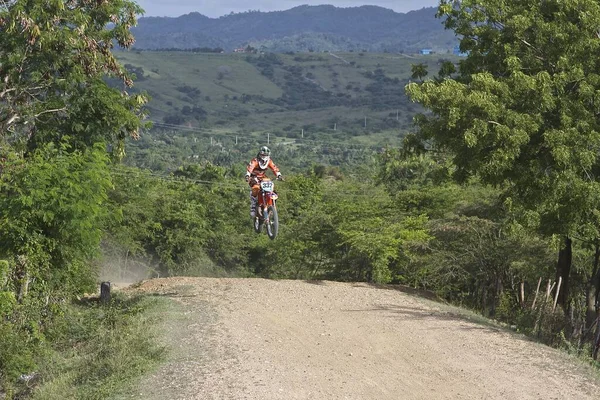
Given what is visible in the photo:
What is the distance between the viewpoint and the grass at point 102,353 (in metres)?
13.4

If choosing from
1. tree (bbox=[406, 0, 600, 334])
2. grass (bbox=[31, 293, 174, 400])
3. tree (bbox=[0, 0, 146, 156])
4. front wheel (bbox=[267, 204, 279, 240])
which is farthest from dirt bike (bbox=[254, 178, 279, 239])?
tree (bbox=[0, 0, 146, 156])

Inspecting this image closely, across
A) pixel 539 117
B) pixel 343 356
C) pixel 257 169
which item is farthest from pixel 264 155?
pixel 539 117

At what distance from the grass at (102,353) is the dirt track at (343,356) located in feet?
1.42

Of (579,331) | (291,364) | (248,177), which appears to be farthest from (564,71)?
(291,364)

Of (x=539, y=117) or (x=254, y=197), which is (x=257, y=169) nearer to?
(x=254, y=197)

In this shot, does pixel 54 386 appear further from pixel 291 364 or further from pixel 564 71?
pixel 564 71

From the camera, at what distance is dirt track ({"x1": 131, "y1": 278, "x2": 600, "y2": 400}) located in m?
12.8

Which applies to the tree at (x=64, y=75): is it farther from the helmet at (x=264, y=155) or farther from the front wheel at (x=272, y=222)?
the helmet at (x=264, y=155)

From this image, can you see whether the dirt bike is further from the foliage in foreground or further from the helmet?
the foliage in foreground

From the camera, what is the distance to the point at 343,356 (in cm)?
A: 1448

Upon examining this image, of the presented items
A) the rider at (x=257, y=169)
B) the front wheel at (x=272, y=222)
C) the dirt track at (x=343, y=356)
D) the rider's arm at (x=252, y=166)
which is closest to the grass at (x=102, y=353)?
the dirt track at (x=343, y=356)

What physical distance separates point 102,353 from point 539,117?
35.9 ft

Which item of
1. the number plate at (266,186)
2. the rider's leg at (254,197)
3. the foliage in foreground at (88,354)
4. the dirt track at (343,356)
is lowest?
the foliage in foreground at (88,354)

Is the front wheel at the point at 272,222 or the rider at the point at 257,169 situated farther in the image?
the front wheel at the point at 272,222
